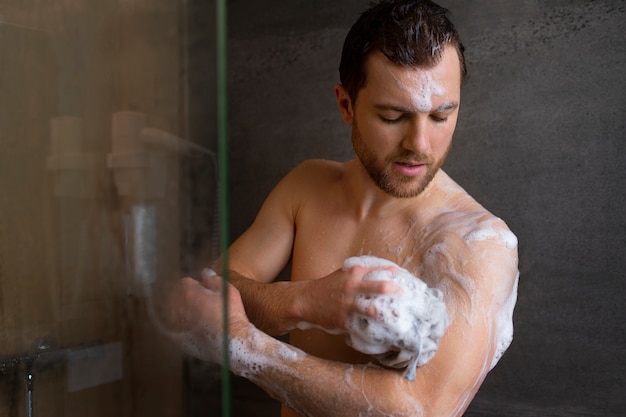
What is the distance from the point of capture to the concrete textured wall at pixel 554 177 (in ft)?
4.72

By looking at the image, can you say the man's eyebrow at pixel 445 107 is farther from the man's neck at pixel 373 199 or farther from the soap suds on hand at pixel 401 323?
the soap suds on hand at pixel 401 323

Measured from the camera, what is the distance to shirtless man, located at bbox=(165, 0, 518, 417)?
34.3 inches

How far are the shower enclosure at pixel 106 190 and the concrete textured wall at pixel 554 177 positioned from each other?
4.00 feet

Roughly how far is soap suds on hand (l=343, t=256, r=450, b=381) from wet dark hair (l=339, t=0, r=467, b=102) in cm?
36

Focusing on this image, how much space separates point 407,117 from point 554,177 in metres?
0.67

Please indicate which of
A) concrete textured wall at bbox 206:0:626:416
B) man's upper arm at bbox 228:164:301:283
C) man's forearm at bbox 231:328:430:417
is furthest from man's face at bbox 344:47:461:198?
concrete textured wall at bbox 206:0:626:416

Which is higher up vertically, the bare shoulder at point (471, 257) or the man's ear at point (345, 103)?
the man's ear at point (345, 103)

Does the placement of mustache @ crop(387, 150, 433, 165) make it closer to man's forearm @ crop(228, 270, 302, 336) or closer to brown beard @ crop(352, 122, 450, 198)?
brown beard @ crop(352, 122, 450, 198)

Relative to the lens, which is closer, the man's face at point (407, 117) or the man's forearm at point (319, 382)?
the man's forearm at point (319, 382)

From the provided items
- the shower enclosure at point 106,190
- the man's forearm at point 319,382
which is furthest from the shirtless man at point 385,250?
the shower enclosure at point 106,190

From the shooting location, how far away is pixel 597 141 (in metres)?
1.44

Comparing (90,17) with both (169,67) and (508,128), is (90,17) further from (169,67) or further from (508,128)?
(508,128)

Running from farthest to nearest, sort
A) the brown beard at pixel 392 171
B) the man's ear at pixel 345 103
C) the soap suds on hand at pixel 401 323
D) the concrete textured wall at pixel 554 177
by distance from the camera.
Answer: the concrete textured wall at pixel 554 177
the man's ear at pixel 345 103
the brown beard at pixel 392 171
the soap suds on hand at pixel 401 323

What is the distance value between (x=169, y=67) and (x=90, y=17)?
75 millimetres
